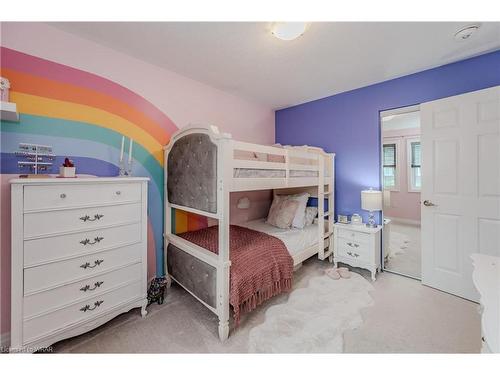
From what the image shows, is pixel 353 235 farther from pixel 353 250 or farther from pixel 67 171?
pixel 67 171

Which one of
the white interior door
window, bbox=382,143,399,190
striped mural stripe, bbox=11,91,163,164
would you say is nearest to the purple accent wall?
the white interior door

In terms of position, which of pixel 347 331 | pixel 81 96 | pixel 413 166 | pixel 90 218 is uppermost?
pixel 81 96

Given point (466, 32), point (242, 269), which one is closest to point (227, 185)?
point (242, 269)

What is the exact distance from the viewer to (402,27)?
1649mm

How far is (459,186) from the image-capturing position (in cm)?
210

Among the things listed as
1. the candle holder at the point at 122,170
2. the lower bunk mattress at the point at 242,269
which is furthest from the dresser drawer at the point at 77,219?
the lower bunk mattress at the point at 242,269

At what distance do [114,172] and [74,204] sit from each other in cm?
60

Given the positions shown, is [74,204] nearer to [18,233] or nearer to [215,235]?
[18,233]

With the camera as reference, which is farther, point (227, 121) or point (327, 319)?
point (227, 121)

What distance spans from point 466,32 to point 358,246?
89.8 inches

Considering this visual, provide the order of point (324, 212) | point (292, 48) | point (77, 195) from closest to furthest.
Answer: point (77, 195) < point (292, 48) < point (324, 212)

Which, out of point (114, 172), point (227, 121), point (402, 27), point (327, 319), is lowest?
point (327, 319)

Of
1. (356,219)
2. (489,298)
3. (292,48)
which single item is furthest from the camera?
(356,219)
